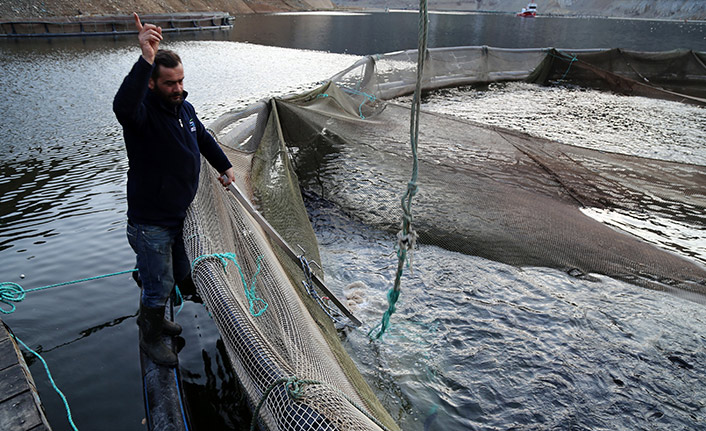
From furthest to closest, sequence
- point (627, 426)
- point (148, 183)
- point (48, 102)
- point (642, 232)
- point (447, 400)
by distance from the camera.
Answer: point (48, 102) < point (642, 232) < point (447, 400) < point (627, 426) < point (148, 183)

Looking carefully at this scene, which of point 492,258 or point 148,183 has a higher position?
point 148,183

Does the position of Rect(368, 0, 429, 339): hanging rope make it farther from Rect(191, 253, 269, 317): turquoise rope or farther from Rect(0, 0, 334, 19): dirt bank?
Rect(0, 0, 334, 19): dirt bank

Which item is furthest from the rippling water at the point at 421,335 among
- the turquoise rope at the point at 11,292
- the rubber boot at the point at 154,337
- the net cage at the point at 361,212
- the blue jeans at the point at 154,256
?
the blue jeans at the point at 154,256

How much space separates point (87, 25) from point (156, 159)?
35.5 metres

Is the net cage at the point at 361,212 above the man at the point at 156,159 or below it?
below

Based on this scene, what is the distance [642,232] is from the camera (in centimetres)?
514

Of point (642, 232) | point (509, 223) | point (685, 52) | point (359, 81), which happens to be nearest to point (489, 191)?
point (509, 223)

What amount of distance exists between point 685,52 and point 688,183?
13117 mm

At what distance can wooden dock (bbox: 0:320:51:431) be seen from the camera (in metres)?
2.31

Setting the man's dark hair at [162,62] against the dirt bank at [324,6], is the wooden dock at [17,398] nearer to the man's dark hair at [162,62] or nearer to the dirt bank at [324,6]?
the man's dark hair at [162,62]

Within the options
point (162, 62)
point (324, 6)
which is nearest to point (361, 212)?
point (162, 62)

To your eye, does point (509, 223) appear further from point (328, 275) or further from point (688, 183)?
point (688, 183)

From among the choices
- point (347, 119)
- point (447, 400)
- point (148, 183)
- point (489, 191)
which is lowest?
point (447, 400)

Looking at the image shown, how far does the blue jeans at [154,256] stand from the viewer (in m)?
2.73
